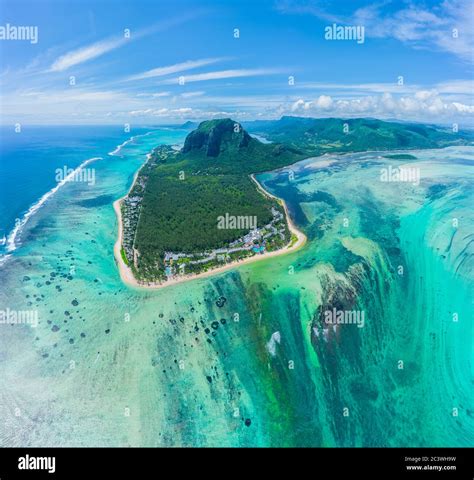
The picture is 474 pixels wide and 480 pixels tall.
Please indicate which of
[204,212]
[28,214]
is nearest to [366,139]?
[204,212]

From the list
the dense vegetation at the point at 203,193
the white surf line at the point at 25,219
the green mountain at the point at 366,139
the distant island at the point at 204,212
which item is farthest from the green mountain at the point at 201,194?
the green mountain at the point at 366,139

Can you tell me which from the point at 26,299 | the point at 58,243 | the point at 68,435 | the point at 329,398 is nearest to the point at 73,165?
the point at 58,243

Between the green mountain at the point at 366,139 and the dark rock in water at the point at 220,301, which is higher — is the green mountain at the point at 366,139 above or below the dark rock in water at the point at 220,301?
above

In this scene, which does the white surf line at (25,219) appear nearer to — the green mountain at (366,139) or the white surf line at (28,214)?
the white surf line at (28,214)

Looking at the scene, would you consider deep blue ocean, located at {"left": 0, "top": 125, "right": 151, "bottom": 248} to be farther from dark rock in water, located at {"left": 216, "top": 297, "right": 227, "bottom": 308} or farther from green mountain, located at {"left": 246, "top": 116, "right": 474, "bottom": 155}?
green mountain, located at {"left": 246, "top": 116, "right": 474, "bottom": 155}

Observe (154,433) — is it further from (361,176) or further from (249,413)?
(361,176)

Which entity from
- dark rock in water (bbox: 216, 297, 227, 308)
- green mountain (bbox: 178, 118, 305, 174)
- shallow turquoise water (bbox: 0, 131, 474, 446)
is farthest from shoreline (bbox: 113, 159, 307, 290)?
green mountain (bbox: 178, 118, 305, 174)

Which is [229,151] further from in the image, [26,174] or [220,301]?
[220,301]

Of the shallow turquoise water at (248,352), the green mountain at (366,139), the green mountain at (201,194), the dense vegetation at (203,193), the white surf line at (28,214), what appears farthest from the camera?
the green mountain at (366,139)
